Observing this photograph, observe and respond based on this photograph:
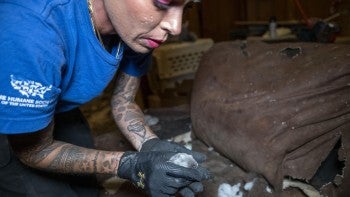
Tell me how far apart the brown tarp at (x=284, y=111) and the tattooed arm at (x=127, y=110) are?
38 centimetres

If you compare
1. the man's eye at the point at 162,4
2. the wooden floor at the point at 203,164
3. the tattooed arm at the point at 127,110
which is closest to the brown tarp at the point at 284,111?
the wooden floor at the point at 203,164

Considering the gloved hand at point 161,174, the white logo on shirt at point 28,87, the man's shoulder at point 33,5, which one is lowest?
the gloved hand at point 161,174

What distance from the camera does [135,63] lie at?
1.13 metres

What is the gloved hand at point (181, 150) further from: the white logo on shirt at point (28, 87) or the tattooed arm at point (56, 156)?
the white logo on shirt at point (28, 87)

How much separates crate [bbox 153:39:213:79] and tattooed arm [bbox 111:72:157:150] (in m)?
1.39

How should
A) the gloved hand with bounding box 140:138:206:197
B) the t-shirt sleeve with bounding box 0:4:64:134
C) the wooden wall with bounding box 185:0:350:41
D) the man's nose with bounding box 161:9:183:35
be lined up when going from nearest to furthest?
1. the t-shirt sleeve with bounding box 0:4:64:134
2. the man's nose with bounding box 161:9:183:35
3. the gloved hand with bounding box 140:138:206:197
4. the wooden wall with bounding box 185:0:350:41

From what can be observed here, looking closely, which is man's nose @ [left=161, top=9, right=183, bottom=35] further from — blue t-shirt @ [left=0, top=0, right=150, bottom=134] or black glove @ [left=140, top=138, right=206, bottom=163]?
black glove @ [left=140, top=138, right=206, bottom=163]

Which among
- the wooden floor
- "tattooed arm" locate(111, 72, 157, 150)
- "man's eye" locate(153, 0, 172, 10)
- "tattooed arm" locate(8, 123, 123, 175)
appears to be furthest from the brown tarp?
"man's eye" locate(153, 0, 172, 10)

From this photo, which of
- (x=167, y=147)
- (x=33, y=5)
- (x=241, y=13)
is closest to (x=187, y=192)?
(x=167, y=147)

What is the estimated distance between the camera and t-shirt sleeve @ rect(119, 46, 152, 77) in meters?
1.11

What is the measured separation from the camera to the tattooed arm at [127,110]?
1.13m

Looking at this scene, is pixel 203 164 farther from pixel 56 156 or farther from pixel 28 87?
pixel 28 87

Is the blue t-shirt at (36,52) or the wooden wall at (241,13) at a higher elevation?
the blue t-shirt at (36,52)

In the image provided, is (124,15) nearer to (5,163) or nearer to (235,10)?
(5,163)
